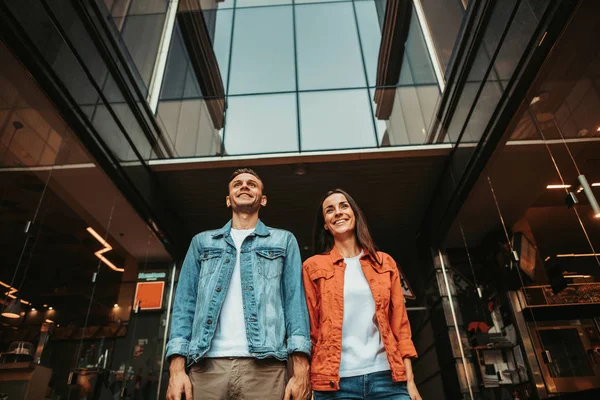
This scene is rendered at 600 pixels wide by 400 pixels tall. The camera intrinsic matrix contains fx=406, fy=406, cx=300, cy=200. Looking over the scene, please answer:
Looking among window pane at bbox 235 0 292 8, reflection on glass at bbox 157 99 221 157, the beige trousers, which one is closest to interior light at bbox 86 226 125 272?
reflection on glass at bbox 157 99 221 157

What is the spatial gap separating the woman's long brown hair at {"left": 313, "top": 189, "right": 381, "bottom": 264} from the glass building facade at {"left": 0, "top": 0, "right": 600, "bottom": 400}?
90.0 inches

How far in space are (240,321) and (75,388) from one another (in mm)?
3700

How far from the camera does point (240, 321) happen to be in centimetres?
220

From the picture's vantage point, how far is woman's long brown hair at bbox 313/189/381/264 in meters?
2.80

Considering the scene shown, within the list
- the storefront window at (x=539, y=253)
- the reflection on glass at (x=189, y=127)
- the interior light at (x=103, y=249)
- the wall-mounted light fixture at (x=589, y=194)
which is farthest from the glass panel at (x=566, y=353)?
the interior light at (x=103, y=249)

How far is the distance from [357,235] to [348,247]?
110 mm

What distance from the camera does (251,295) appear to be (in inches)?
89.4

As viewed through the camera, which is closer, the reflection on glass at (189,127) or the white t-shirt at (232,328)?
the white t-shirt at (232,328)

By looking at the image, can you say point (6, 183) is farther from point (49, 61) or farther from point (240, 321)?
point (240, 321)

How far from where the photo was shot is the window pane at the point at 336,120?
7.07 metres

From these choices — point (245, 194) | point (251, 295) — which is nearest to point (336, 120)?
point (245, 194)

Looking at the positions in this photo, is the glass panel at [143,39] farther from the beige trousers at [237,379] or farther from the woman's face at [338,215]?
the beige trousers at [237,379]

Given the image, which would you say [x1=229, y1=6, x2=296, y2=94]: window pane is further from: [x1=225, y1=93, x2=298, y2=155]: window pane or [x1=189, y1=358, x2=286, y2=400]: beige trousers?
[x1=189, y1=358, x2=286, y2=400]: beige trousers

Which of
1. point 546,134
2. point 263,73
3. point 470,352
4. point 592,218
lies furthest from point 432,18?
point 470,352
